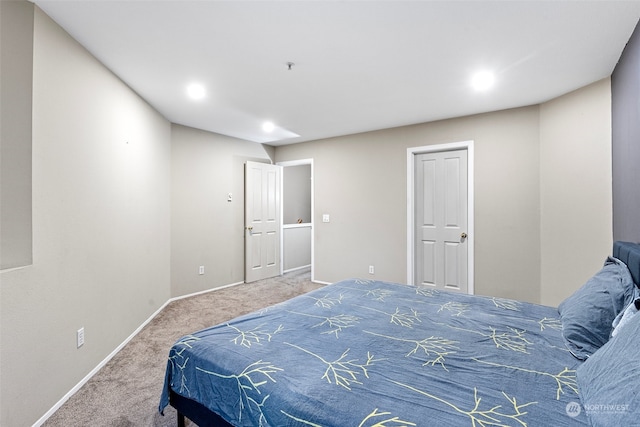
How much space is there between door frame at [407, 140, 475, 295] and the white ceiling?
0.60 meters

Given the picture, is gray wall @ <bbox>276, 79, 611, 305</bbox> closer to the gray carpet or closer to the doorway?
the doorway

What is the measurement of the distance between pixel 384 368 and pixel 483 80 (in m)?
2.79

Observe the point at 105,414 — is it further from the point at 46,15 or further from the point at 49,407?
the point at 46,15

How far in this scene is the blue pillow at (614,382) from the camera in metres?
0.82

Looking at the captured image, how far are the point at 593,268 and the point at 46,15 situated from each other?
188 inches

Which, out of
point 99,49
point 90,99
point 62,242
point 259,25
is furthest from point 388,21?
point 62,242

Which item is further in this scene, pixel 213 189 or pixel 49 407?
pixel 213 189

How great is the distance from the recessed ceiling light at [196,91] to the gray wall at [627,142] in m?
3.45

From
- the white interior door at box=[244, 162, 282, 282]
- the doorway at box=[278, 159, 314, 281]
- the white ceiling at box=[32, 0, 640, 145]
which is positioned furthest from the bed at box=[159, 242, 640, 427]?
the doorway at box=[278, 159, 314, 281]

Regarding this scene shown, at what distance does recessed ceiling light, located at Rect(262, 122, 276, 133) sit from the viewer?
14.1 feet

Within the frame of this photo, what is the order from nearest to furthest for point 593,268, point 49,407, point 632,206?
point 49,407 < point 632,206 < point 593,268

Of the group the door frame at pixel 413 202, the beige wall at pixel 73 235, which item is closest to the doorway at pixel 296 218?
the door frame at pixel 413 202

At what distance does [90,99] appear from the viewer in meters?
2.36

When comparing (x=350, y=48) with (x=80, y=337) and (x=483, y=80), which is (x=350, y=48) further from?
(x=80, y=337)
